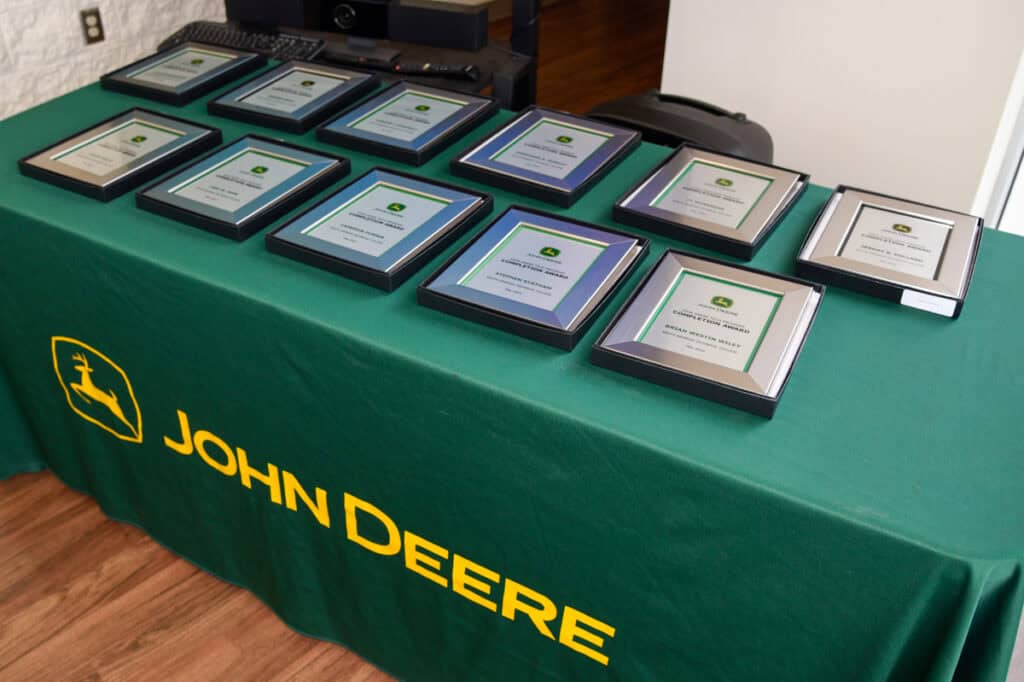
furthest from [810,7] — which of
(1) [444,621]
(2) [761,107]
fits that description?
(1) [444,621]

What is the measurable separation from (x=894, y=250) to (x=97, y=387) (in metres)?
1.27

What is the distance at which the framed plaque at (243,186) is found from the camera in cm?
122

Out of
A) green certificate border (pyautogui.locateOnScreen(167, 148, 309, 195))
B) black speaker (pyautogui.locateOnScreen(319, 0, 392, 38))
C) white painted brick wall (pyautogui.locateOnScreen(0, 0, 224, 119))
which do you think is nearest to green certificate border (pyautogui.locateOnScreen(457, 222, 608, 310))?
green certificate border (pyautogui.locateOnScreen(167, 148, 309, 195))

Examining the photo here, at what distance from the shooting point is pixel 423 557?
118cm

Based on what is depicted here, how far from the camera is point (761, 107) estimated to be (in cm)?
240

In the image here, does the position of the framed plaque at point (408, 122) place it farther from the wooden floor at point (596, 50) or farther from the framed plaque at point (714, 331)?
the wooden floor at point (596, 50)

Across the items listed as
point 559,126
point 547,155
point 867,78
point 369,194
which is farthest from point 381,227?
point 867,78

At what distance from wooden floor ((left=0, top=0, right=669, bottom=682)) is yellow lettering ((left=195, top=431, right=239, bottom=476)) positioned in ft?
1.17

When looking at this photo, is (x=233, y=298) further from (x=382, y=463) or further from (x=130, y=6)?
(x=130, y=6)

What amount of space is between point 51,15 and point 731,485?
7.74 ft

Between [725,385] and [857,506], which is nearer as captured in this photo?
[857,506]

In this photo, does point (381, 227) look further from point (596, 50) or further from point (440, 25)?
point (596, 50)

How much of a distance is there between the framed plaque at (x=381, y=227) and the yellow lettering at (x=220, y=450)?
0.34 metres

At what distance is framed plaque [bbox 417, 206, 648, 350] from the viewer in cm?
102
